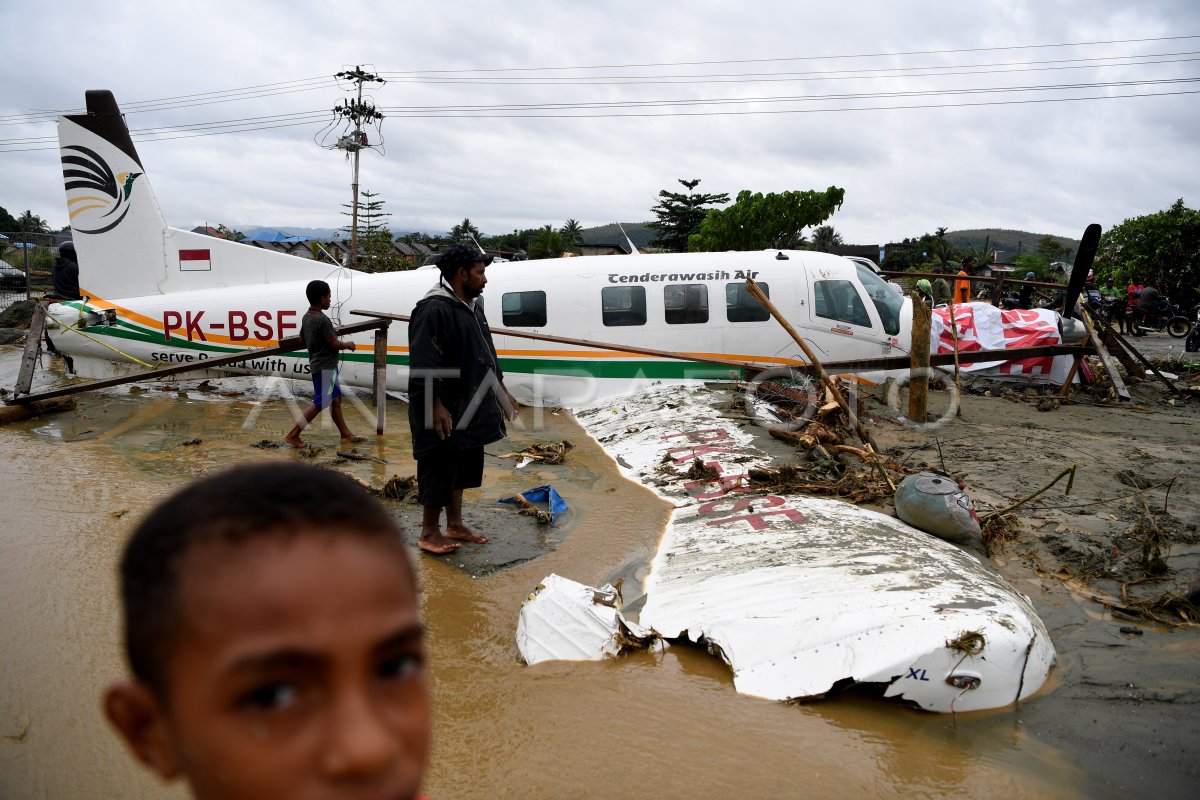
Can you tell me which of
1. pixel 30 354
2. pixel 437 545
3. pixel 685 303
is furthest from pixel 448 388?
pixel 30 354

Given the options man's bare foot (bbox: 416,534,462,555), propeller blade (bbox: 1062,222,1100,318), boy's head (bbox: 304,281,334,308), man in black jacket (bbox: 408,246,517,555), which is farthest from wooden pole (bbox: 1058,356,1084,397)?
boy's head (bbox: 304,281,334,308)

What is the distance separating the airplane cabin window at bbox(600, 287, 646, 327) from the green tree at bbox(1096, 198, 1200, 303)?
21352 mm

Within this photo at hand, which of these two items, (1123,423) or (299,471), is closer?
A: (299,471)

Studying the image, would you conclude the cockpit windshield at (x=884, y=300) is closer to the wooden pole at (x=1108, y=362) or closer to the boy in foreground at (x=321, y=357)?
the wooden pole at (x=1108, y=362)

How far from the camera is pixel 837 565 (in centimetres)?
448

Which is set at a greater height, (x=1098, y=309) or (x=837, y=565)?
(x=1098, y=309)

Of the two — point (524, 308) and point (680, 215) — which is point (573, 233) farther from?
point (524, 308)

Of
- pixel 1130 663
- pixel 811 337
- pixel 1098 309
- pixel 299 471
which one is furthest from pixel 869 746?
pixel 1098 309

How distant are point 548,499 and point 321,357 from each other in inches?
151

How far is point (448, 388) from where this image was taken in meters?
5.34

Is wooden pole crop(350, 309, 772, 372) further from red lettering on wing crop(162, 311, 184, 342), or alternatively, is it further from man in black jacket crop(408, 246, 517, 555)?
man in black jacket crop(408, 246, 517, 555)

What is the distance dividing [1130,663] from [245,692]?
443cm

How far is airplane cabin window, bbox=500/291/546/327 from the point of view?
431 inches

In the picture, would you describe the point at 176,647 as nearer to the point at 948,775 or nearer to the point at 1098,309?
the point at 948,775
